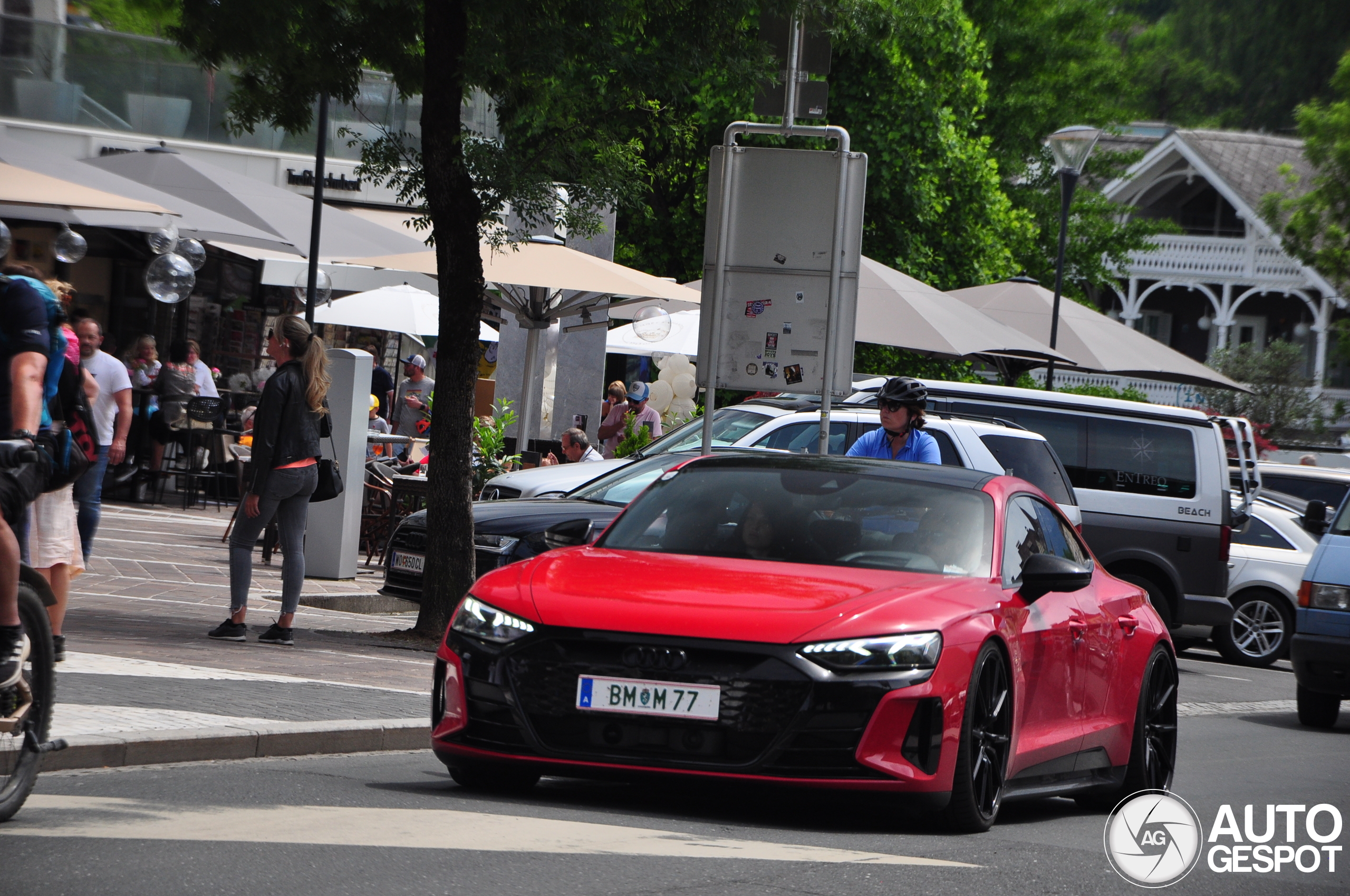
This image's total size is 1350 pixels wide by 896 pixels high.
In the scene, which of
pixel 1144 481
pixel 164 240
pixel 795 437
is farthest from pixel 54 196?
pixel 1144 481

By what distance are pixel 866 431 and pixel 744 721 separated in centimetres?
925

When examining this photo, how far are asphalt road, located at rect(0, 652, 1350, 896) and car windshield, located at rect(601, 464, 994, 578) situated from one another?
0.96 m

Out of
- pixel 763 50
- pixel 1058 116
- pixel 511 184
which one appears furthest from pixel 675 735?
pixel 1058 116

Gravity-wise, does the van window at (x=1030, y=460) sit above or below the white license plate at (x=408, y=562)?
above

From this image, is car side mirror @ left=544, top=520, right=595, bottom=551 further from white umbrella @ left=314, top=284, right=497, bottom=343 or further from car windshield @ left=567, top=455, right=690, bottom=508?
white umbrella @ left=314, top=284, right=497, bottom=343

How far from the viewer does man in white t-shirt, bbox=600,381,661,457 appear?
69.1 feet

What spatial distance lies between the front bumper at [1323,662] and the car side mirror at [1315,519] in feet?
3.63

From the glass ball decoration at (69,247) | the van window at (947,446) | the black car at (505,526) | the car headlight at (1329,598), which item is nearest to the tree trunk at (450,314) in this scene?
the black car at (505,526)

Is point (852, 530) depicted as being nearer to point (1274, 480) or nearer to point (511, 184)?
point (511, 184)

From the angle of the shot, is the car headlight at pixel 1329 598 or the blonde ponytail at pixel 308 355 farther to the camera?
the car headlight at pixel 1329 598

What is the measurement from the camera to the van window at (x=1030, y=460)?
15219 mm

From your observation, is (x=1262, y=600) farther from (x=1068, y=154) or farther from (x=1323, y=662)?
(x=1068, y=154)

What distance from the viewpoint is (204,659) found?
33.1 ft

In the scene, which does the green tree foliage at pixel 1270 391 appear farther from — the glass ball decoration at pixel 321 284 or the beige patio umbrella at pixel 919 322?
the glass ball decoration at pixel 321 284
